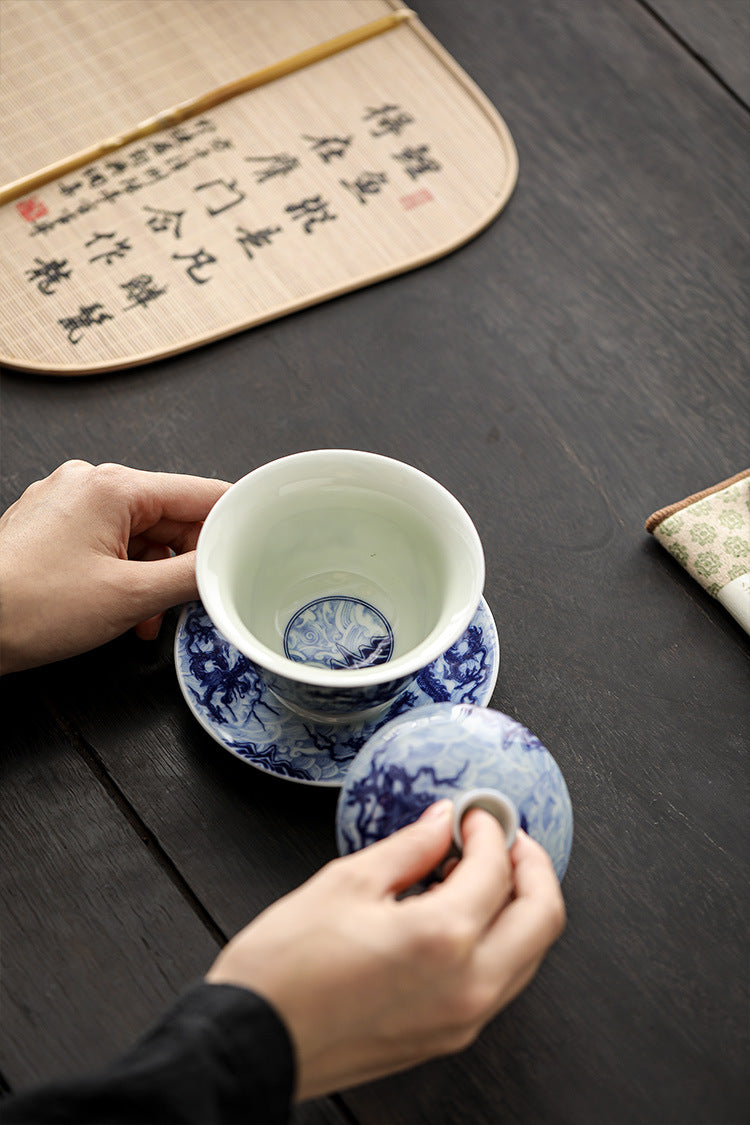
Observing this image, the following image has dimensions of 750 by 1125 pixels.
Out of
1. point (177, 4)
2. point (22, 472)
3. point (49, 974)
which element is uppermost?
point (177, 4)

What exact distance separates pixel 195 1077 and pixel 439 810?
0.15 metres

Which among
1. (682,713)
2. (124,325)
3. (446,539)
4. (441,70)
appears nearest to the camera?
(446,539)

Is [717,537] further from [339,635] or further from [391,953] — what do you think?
[391,953]

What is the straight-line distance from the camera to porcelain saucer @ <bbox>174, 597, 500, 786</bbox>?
565 mm

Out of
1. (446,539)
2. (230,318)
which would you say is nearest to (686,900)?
(446,539)

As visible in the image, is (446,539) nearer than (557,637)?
Yes

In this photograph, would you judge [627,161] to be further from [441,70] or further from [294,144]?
[294,144]

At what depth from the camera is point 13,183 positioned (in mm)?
818

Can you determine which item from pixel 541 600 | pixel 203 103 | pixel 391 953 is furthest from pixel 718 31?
pixel 391 953

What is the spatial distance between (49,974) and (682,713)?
0.42 m

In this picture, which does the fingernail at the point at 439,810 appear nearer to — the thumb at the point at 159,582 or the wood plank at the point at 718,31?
the thumb at the point at 159,582

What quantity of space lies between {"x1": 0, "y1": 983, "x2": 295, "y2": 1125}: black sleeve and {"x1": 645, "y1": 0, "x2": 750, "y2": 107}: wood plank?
2.92ft

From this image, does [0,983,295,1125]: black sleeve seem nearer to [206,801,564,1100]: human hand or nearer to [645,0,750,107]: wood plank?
[206,801,564,1100]: human hand

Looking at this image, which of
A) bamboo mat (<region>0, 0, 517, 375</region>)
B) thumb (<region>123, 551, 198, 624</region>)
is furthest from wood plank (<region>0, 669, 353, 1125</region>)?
bamboo mat (<region>0, 0, 517, 375</region>)
